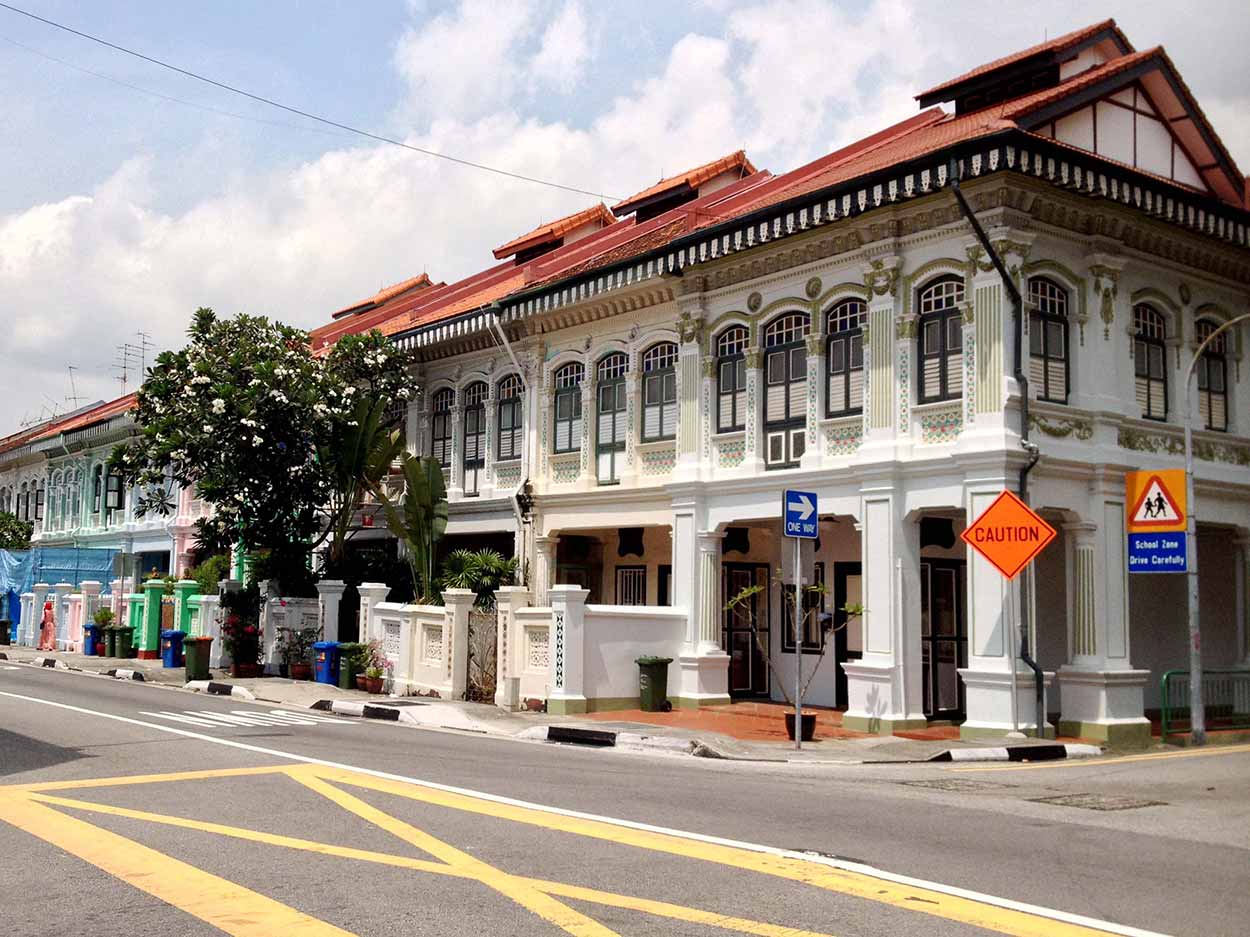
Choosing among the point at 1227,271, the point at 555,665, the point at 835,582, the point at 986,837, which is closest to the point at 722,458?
the point at 835,582

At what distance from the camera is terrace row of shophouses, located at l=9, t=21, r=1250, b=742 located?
677 inches

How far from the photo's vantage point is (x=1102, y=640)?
17.5m

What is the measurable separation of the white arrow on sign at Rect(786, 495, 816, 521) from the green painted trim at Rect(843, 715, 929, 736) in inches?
145

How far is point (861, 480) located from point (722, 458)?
3.31 metres

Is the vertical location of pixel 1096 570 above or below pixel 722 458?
below

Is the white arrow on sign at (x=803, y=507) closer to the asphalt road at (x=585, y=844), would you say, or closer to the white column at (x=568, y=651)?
the asphalt road at (x=585, y=844)

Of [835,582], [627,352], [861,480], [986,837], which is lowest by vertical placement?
[986,837]

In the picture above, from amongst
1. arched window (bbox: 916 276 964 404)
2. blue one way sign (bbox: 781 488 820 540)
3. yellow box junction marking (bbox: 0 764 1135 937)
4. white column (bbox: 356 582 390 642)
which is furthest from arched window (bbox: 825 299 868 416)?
yellow box junction marking (bbox: 0 764 1135 937)

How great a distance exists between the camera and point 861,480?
18453 mm

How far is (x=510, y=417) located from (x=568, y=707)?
8.44 m

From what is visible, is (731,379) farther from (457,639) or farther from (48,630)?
(48,630)

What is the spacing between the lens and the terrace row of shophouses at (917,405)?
677 inches

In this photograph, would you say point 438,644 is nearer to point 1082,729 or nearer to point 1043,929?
point 1082,729

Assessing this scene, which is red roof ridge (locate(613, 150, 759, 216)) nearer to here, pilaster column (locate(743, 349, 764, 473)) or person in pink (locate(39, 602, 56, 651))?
pilaster column (locate(743, 349, 764, 473))
